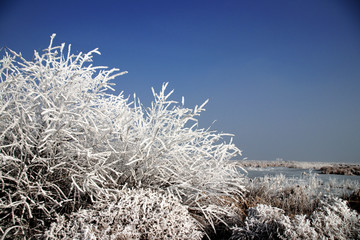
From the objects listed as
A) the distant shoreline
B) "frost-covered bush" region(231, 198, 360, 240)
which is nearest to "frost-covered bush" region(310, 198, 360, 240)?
"frost-covered bush" region(231, 198, 360, 240)

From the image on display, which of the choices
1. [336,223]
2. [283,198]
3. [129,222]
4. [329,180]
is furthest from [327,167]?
[129,222]

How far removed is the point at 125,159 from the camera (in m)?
2.61

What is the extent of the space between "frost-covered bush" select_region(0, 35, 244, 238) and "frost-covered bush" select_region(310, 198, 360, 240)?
0.81 metres

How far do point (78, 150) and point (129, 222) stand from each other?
0.72 meters

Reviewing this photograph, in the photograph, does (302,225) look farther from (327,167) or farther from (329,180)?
(327,167)

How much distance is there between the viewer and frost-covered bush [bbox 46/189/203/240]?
1.94 metres

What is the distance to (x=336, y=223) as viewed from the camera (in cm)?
218

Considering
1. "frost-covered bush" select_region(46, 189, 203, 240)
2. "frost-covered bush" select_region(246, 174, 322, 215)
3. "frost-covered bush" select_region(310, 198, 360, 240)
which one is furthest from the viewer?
"frost-covered bush" select_region(246, 174, 322, 215)

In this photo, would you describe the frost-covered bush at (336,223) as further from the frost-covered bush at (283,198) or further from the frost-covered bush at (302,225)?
the frost-covered bush at (283,198)

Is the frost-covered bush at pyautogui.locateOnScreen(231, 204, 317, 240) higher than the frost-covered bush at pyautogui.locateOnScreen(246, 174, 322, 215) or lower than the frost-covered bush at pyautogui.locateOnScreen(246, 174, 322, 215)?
lower

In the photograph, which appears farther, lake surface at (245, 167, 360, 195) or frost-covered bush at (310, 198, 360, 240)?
lake surface at (245, 167, 360, 195)

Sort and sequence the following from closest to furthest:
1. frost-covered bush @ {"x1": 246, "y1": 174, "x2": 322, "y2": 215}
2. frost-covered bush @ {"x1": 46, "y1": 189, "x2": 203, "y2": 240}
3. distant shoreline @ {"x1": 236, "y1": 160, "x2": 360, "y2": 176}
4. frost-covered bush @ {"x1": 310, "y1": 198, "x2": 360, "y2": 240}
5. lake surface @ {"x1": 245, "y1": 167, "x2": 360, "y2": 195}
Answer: frost-covered bush @ {"x1": 46, "y1": 189, "x2": 203, "y2": 240}, frost-covered bush @ {"x1": 310, "y1": 198, "x2": 360, "y2": 240}, frost-covered bush @ {"x1": 246, "y1": 174, "x2": 322, "y2": 215}, lake surface @ {"x1": 245, "y1": 167, "x2": 360, "y2": 195}, distant shoreline @ {"x1": 236, "y1": 160, "x2": 360, "y2": 176}

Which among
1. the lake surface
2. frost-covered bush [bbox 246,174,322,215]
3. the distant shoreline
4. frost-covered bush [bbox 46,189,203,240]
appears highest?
the distant shoreline

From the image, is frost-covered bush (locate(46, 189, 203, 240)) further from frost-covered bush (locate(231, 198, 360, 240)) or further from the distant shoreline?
the distant shoreline
